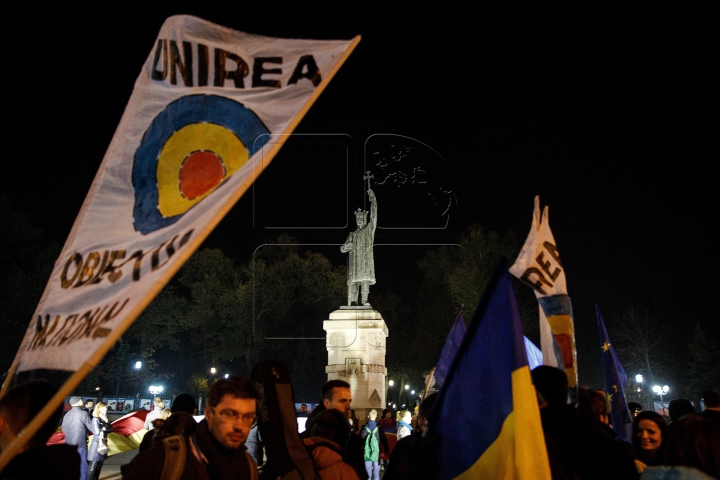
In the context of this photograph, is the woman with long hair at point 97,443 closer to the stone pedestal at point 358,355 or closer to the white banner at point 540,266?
the white banner at point 540,266

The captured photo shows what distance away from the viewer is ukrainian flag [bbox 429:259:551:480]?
9.04 ft

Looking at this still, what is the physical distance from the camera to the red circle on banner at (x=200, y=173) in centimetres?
286

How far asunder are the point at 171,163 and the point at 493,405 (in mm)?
1917

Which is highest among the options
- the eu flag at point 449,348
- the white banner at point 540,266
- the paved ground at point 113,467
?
the white banner at point 540,266

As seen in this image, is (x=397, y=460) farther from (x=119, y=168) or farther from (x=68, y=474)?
(x=119, y=168)

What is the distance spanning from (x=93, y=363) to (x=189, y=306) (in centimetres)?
4225

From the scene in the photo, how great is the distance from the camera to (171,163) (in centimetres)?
300

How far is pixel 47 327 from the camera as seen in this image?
2.58 m

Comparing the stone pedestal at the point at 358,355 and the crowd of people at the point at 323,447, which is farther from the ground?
the stone pedestal at the point at 358,355

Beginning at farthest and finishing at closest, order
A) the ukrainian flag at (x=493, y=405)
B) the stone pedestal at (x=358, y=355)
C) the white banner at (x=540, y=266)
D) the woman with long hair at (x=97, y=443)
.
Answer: the stone pedestal at (x=358, y=355)
the woman with long hair at (x=97, y=443)
the white banner at (x=540, y=266)
the ukrainian flag at (x=493, y=405)

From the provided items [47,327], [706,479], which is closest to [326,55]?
[47,327]

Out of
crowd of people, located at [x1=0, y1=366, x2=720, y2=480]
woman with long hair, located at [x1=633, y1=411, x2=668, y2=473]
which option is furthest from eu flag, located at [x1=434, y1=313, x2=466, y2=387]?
crowd of people, located at [x1=0, y1=366, x2=720, y2=480]

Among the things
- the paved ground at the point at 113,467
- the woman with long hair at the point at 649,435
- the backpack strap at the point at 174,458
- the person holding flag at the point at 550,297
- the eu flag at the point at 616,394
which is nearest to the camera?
the backpack strap at the point at 174,458

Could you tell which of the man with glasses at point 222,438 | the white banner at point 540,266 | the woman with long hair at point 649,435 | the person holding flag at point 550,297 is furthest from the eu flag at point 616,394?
the man with glasses at point 222,438
